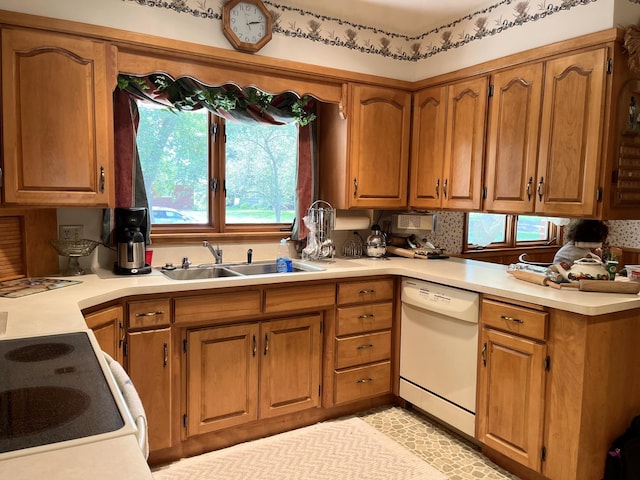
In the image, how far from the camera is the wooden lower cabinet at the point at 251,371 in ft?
8.29

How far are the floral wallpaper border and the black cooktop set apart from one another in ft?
6.42

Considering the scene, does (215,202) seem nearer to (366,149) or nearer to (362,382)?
(366,149)

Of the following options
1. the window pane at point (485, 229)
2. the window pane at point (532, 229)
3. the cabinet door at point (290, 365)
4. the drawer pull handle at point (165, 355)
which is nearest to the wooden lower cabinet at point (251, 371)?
the cabinet door at point (290, 365)

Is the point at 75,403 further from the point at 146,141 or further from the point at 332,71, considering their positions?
the point at 332,71

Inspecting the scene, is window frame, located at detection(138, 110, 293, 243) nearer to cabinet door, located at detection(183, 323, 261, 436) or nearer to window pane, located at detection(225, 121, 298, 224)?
window pane, located at detection(225, 121, 298, 224)

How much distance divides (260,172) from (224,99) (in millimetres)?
594

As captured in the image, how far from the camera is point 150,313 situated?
235cm

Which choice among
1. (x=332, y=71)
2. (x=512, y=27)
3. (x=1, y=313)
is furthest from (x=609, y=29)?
(x=1, y=313)

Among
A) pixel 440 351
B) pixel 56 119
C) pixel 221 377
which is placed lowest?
pixel 221 377

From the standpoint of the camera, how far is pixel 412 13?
313cm

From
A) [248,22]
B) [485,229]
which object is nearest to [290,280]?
[248,22]

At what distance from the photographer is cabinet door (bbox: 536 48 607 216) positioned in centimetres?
236

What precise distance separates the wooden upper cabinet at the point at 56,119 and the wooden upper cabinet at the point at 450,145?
2.01 meters

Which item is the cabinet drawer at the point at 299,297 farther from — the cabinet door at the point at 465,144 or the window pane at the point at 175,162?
the cabinet door at the point at 465,144
